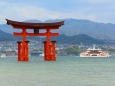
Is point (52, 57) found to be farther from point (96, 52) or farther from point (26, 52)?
point (96, 52)

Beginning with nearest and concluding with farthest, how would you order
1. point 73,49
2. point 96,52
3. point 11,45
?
1. point 96,52
2. point 73,49
3. point 11,45

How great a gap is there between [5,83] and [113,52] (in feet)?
488

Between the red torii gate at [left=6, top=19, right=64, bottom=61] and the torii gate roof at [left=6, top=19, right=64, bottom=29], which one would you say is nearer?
the torii gate roof at [left=6, top=19, right=64, bottom=29]

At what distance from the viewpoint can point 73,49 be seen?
6491 inches

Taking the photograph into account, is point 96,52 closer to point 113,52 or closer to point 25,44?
point 25,44

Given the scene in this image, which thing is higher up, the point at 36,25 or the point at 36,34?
the point at 36,25

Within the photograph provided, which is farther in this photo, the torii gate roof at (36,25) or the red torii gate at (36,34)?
the red torii gate at (36,34)

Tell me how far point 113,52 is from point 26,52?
109058 millimetres

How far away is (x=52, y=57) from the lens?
224 feet

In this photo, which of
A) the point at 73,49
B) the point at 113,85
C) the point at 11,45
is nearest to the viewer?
the point at 113,85

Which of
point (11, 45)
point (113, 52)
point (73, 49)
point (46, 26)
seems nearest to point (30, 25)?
point (46, 26)

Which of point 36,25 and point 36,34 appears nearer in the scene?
point 36,25

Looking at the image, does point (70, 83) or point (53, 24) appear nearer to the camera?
point (70, 83)

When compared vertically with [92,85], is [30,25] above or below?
above
